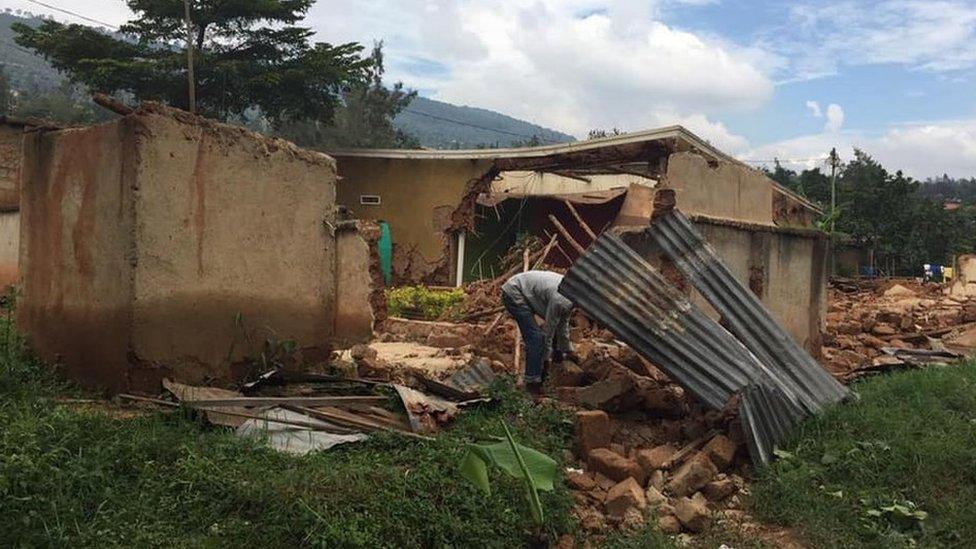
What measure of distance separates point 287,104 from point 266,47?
1772mm

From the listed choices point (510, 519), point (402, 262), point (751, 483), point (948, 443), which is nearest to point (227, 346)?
point (510, 519)

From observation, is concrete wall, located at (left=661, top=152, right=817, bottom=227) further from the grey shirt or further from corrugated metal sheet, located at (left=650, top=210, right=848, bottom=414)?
the grey shirt

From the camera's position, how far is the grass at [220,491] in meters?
3.51

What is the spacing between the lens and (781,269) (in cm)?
906

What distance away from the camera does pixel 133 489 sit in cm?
380

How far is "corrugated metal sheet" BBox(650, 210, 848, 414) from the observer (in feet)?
20.8

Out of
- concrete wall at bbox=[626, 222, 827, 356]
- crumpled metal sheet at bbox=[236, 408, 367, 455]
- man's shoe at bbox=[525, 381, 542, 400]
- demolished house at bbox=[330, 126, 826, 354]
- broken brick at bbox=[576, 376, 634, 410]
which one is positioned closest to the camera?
crumpled metal sheet at bbox=[236, 408, 367, 455]

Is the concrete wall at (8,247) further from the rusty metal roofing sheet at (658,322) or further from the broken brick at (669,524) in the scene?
the broken brick at (669,524)

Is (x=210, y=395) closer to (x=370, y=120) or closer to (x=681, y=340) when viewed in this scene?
(x=681, y=340)

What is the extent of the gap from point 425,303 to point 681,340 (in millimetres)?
8117

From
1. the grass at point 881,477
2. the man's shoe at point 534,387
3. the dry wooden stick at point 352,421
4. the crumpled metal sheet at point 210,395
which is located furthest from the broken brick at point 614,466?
the crumpled metal sheet at point 210,395

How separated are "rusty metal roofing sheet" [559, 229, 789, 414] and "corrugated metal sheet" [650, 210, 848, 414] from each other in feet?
1.44

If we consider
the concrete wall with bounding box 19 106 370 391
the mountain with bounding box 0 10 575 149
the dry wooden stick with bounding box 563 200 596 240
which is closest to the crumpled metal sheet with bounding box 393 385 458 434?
the concrete wall with bounding box 19 106 370 391

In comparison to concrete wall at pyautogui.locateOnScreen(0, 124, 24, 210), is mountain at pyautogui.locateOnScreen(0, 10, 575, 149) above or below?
above
